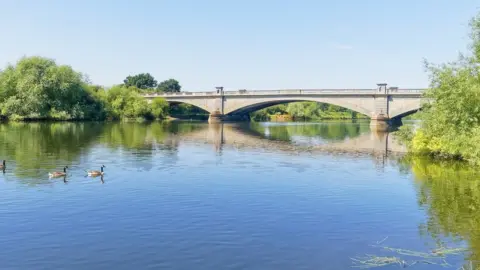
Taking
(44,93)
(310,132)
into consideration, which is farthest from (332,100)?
(44,93)

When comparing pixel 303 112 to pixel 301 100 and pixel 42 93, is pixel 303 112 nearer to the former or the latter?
pixel 301 100

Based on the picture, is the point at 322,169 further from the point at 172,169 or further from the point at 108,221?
the point at 108,221

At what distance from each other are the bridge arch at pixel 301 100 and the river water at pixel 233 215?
50932mm

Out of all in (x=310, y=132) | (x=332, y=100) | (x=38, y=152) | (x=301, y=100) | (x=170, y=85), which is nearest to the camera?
(x=38, y=152)

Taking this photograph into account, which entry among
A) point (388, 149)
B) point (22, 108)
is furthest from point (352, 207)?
point (22, 108)

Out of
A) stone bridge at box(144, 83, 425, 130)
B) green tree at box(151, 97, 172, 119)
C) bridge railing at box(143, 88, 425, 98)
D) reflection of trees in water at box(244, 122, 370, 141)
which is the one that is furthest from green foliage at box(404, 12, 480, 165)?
green tree at box(151, 97, 172, 119)

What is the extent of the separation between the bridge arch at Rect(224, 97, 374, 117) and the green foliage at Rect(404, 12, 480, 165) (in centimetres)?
4923

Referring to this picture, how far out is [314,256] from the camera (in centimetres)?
1168

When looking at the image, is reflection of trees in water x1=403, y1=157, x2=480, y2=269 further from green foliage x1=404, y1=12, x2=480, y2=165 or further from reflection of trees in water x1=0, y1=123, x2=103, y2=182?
reflection of trees in water x1=0, y1=123, x2=103, y2=182

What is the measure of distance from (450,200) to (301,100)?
68.2 metres

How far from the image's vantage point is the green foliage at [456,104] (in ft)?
81.5

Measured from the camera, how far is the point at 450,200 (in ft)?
61.2

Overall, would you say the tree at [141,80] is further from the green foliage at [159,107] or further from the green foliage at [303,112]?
the green foliage at [159,107]

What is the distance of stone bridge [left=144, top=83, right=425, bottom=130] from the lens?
247 ft
